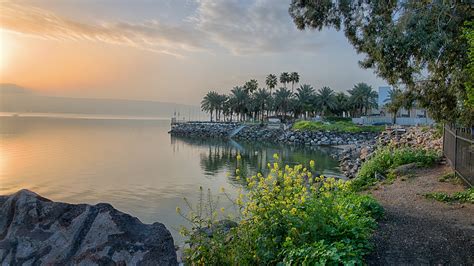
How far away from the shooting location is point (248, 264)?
4992mm

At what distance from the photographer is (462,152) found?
11.5m

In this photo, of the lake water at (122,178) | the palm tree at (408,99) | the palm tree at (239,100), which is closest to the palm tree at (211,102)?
the palm tree at (239,100)

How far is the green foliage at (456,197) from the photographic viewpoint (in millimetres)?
9210

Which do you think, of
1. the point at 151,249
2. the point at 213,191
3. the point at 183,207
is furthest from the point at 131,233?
the point at 213,191

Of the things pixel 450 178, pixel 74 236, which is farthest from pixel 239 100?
pixel 74 236

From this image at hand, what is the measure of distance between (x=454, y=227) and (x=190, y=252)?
4.79 meters

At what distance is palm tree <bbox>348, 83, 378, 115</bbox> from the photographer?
80.0 metres

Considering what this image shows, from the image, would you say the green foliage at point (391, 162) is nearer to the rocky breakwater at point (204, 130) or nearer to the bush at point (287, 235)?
the bush at point (287, 235)

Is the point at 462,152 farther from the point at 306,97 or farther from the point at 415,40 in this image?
the point at 306,97

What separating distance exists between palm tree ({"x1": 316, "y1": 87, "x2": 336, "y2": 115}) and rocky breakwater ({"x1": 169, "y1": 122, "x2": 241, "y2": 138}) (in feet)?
62.3

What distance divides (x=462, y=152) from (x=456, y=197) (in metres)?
2.54

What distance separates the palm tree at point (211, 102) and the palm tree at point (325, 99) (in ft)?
98.1

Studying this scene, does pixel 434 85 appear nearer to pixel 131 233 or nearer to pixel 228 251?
pixel 228 251

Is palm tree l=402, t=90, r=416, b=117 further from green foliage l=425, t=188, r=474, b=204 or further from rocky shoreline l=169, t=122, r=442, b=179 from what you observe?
rocky shoreline l=169, t=122, r=442, b=179
